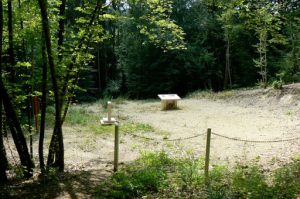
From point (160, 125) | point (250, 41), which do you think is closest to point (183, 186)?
point (160, 125)

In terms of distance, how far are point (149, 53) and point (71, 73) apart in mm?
18778

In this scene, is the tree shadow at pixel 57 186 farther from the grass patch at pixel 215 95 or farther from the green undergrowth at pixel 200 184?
the grass patch at pixel 215 95

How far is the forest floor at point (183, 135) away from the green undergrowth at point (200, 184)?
514 mm

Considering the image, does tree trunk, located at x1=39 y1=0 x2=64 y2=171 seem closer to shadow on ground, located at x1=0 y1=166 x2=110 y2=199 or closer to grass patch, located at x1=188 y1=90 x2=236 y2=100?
shadow on ground, located at x1=0 y1=166 x2=110 y2=199

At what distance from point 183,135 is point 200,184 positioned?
18.0 feet

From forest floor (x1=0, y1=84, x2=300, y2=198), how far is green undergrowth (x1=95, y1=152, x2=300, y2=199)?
51 centimetres

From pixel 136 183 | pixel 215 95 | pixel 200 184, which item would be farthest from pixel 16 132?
pixel 215 95

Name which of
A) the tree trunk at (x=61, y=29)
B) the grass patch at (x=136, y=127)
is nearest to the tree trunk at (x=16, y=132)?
the tree trunk at (x=61, y=29)

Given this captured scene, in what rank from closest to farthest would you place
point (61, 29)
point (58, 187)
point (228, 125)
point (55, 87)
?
point (58, 187)
point (55, 87)
point (61, 29)
point (228, 125)

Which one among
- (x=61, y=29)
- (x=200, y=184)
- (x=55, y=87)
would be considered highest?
(x=61, y=29)

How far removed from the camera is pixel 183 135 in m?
11.5

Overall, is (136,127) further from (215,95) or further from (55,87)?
(215,95)

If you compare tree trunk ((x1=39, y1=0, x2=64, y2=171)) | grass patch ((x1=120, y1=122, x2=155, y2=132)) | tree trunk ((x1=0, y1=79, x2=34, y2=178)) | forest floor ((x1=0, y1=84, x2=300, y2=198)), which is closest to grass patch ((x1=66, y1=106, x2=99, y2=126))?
forest floor ((x1=0, y1=84, x2=300, y2=198))

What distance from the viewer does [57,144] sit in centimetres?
746
